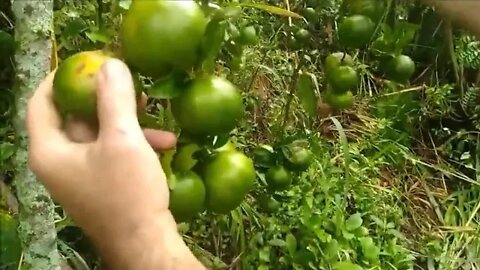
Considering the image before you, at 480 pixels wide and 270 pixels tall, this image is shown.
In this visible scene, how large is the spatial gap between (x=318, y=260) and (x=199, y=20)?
128 cm

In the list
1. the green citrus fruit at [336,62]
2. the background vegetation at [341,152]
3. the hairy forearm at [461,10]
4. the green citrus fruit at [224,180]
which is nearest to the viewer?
the hairy forearm at [461,10]

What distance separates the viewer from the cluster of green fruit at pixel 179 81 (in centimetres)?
80

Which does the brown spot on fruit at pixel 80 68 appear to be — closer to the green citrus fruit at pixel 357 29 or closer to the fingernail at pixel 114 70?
the fingernail at pixel 114 70

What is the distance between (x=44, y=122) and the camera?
0.83 meters

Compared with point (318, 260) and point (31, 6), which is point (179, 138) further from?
point (318, 260)

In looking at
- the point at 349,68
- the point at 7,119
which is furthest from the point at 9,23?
the point at 349,68

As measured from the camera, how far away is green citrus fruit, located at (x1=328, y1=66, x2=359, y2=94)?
131cm

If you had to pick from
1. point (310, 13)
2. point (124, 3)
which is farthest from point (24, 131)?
point (310, 13)

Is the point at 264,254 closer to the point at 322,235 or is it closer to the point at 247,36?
the point at 322,235

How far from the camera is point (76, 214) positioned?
836 millimetres

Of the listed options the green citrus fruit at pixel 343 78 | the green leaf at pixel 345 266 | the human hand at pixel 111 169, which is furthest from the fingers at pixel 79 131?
the green leaf at pixel 345 266

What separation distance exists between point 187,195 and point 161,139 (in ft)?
0.23

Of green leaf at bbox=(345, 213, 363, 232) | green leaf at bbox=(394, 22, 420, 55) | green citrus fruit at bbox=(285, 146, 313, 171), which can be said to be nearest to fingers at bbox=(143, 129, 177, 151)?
green leaf at bbox=(394, 22, 420, 55)

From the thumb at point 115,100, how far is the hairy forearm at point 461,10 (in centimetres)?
30
